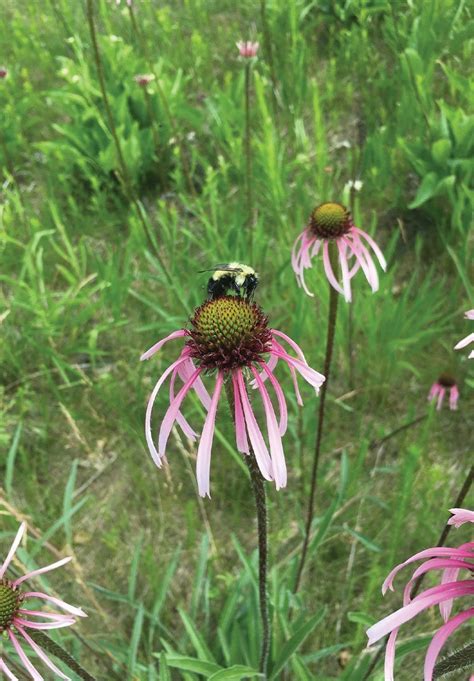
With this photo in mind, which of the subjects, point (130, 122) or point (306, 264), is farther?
point (130, 122)

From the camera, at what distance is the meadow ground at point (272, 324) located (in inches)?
63.4

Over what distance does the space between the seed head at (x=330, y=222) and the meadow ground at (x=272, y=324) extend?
31 centimetres

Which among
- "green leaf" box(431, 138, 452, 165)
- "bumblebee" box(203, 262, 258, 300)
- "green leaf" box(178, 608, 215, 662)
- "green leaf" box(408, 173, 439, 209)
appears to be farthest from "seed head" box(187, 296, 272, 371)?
"green leaf" box(431, 138, 452, 165)

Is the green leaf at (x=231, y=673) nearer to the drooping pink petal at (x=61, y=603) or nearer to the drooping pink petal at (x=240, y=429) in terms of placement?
the drooping pink petal at (x=61, y=603)

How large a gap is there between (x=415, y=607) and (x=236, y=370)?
411mm

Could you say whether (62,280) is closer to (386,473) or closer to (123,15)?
(386,473)

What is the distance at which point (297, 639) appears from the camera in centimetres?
124

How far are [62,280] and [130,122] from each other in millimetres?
1051

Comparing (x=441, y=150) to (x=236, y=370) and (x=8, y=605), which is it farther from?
(x=8, y=605)

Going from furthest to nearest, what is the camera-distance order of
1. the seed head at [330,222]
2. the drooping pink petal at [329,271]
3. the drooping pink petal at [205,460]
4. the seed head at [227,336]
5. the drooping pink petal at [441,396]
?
the drooping pink petal at [441,396]
the seed head at [330,222]
the drooping pink petal at [329,271]
the seed head at [227,336]
the drooping pink petal at [205,460]

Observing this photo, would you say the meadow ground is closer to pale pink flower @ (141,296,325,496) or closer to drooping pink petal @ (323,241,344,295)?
drooping pink petal @ (323,241,344,295)

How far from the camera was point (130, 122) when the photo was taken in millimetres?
3254

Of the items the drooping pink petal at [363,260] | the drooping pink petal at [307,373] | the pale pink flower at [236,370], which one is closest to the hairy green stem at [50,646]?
the pale pink flower at [236,370]

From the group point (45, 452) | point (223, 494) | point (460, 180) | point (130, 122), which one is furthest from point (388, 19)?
point (45, 452)
